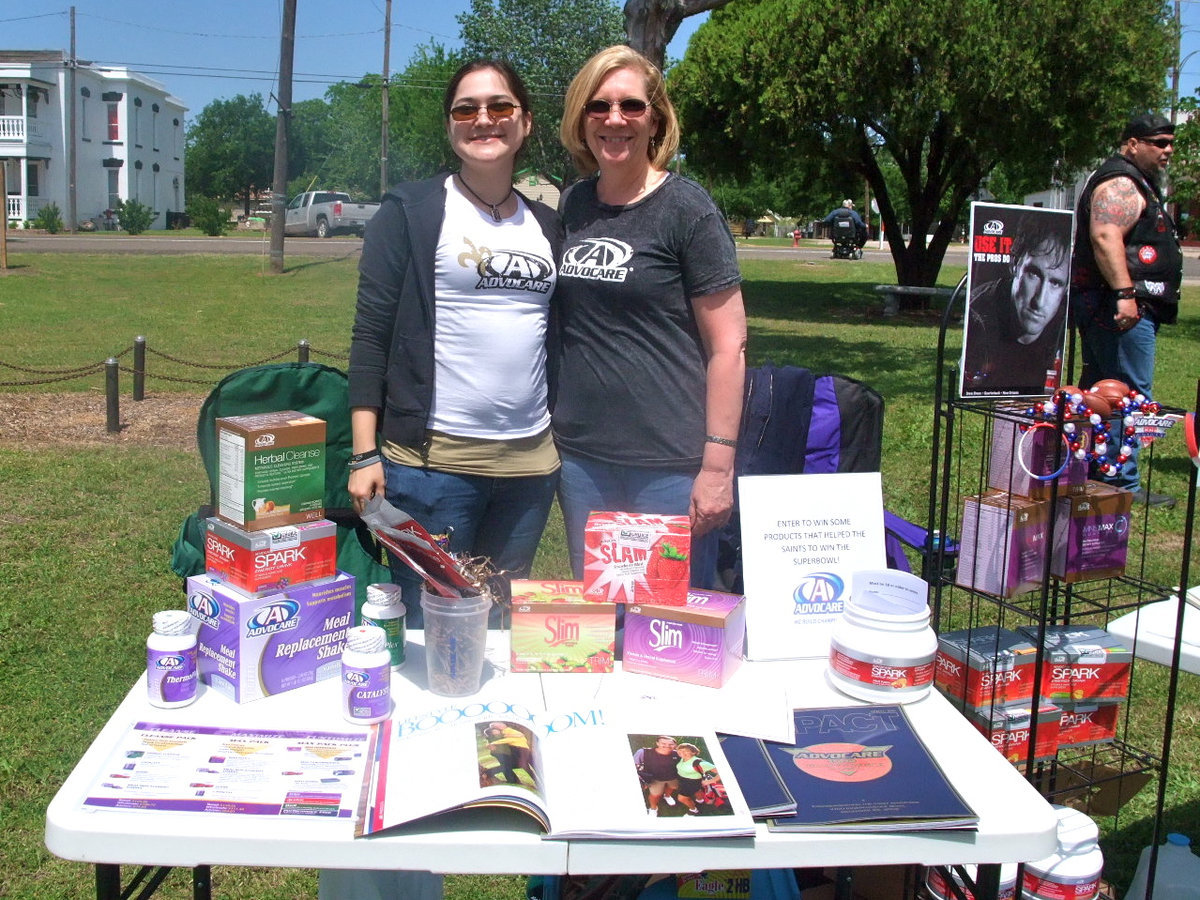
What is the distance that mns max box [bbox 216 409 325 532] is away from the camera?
187cm

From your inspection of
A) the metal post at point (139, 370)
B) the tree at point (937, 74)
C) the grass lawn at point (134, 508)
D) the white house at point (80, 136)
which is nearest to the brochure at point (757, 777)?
the grass lawn at point (134, 508)

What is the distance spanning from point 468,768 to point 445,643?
0.32m

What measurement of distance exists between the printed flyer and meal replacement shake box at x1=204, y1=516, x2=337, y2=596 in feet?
2.83

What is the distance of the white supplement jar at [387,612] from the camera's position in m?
1.96

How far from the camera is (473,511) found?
2.43 m

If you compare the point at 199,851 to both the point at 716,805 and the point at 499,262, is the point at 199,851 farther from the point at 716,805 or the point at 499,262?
the point at 499,262

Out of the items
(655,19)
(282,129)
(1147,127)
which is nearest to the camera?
(1147,127)

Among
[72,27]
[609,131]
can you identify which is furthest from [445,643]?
[72,27]

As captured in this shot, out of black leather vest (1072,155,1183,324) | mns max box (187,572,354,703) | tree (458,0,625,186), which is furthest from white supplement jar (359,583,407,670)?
tree (458,0,625,186)

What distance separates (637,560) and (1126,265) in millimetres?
3903

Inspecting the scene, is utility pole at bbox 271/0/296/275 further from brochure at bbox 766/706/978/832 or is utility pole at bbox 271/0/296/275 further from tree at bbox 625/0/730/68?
brochure at bbox 766/706/978/832

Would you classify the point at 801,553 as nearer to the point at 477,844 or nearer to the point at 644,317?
the point at 644,317

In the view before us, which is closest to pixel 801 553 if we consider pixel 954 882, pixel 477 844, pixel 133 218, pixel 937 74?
pixel 954 882

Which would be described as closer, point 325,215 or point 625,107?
point 625,107
